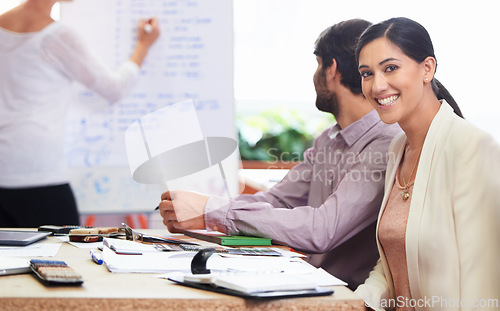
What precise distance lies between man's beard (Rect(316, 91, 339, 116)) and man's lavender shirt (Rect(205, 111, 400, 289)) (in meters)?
0.06

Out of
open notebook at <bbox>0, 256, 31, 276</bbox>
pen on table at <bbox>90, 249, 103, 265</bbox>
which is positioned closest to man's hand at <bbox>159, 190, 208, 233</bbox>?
pen on table at <bbox>90, 249, 103, 265</bbox>

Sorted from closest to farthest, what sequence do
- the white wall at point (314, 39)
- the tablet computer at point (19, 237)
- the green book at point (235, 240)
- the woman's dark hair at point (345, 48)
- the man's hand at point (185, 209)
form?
the tablet computer at point (19, 237) → the green book at point (235, 240) → the man's hand at point (185, 209) → the woman's dark hair at point (345, 48) → the white wall at point (314, 39)

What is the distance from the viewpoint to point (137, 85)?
9.79ft

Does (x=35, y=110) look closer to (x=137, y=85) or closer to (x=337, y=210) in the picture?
(x=137, y=85)

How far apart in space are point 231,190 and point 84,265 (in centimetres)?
173

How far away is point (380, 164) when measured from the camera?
1.76m

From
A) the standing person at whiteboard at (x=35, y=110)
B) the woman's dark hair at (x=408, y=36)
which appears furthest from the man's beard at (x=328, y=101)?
the standing person at whiteboard at (x=35, y=110)

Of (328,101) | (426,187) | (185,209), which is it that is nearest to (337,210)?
(426,187)

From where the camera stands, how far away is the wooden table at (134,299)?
0.91m

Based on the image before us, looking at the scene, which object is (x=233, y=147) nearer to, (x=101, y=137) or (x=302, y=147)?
(x=101, y=137)

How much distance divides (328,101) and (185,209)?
2.21 feet

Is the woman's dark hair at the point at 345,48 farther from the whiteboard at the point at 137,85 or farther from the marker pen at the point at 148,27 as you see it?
the marker pen at the point at 148,27

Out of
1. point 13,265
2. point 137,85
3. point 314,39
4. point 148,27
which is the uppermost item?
point 148,27

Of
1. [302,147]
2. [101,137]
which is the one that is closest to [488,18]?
[302,147]
